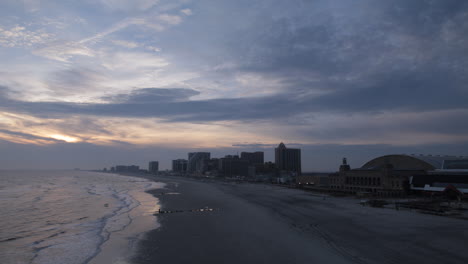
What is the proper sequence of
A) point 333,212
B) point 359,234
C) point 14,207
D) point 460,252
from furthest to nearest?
point 14,207, point 333,212, point 359,234, point 460,252

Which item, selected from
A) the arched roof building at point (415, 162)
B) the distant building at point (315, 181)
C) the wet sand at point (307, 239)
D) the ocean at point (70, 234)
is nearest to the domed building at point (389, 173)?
the arched roof building at point (415, 162)

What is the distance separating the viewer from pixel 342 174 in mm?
92938

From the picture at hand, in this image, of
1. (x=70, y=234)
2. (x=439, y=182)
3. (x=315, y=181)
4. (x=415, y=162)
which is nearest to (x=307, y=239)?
(x=70, y=234)

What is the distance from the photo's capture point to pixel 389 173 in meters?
76.4

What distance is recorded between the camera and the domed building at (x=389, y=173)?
7494 cm

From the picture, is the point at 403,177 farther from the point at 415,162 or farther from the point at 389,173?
the point at 415,162

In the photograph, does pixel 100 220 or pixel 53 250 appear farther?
pixel 100 220

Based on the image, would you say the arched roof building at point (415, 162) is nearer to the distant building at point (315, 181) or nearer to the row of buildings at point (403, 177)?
the row of buildings at point (403, 177)

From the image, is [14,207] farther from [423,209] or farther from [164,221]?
[423,209]

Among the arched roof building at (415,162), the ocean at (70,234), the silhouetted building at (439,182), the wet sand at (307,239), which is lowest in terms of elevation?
the ocean at (70,234)

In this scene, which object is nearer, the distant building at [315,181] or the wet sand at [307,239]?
the wet sand at [307,239]

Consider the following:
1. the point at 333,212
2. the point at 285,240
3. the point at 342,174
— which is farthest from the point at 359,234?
the point at 342,174

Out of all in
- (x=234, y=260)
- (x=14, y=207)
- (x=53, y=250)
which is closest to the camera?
(x=234, y=260)

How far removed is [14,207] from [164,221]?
102 ft
